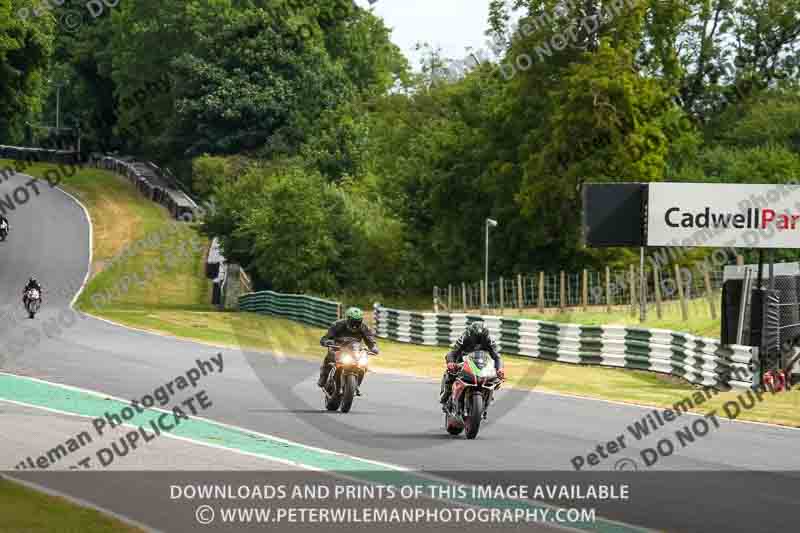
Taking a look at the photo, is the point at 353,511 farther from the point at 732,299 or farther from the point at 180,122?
the point at 180,122

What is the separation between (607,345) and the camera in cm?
3475

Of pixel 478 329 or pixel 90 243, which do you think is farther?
pixel 90 243

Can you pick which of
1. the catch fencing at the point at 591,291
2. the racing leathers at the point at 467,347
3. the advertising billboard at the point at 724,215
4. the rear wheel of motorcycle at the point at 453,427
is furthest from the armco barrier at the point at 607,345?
the racing leathers at the point at 467,347

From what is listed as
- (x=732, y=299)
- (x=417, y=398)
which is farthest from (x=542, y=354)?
(x=417, y=398)

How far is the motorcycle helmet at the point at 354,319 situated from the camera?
65.2 feet

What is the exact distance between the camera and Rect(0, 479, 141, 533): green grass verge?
10.3 metres

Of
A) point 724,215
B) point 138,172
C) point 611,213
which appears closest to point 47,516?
point 724,215

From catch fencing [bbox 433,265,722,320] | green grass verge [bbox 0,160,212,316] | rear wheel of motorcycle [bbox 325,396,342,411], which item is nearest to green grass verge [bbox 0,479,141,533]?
rear wheel of motorcycle [bbox 325,396,342,411]

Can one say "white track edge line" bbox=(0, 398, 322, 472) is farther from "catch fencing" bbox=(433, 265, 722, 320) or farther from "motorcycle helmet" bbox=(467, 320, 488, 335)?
"catch fencing" bbox=(433, 265, 722, 320)

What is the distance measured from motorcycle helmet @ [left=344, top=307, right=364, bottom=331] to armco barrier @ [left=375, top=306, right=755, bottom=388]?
381 inches

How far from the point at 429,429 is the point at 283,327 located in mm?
31652

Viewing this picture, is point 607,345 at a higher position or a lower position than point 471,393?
lower

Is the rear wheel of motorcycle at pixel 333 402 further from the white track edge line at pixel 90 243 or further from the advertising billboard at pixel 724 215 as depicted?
the white track edge line at pixel 90 243

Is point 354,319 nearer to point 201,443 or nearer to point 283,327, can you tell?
point 201,443
